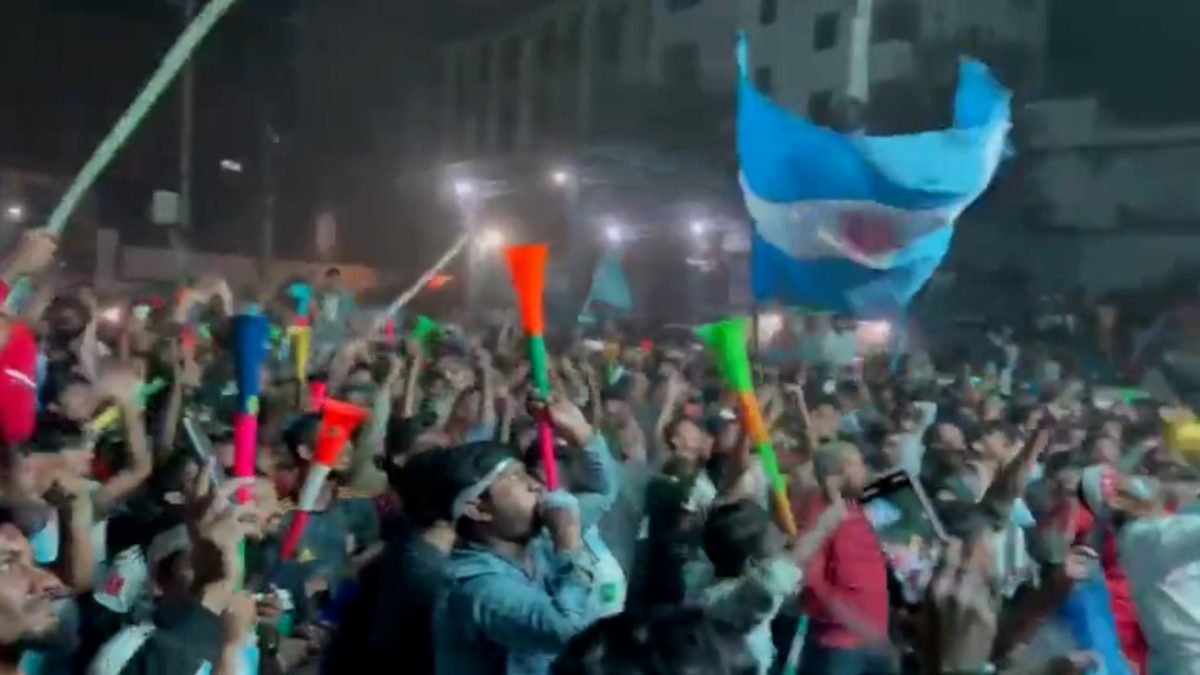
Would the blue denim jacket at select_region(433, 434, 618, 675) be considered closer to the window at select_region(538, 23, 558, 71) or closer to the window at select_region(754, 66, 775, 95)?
the window at select_region(538, 23, 558, 71)

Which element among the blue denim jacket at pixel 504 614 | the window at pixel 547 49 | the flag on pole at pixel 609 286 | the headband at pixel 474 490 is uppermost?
the window at pixel 547 49

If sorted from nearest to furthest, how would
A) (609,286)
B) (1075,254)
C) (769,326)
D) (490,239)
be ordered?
(769,326) < (609,286) < (490,239) < (1075,254)

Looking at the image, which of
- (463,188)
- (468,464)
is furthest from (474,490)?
(463,188)

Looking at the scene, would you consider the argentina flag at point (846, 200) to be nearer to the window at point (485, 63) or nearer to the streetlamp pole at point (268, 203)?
the streetlamp pole at point (268, 203)

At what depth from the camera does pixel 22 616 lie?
2307 mm

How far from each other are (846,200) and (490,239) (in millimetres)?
9209

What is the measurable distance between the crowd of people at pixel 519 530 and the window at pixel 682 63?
13372 mm

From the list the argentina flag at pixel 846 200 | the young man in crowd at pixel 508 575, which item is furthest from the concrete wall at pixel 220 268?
the young man in crowd at pixel 508 575

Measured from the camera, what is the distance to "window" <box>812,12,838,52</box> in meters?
20.3

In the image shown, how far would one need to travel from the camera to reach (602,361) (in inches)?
372

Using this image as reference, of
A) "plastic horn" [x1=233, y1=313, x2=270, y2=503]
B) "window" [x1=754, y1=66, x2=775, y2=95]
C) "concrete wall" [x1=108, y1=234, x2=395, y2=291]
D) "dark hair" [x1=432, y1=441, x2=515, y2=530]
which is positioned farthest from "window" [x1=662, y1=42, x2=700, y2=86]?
"dark hair" [x1=432, y1=441, x2=515, y2=530]

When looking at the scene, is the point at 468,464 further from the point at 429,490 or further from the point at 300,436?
the point at 300,436

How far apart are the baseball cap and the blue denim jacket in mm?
1658

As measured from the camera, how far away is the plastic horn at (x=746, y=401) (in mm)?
4305
